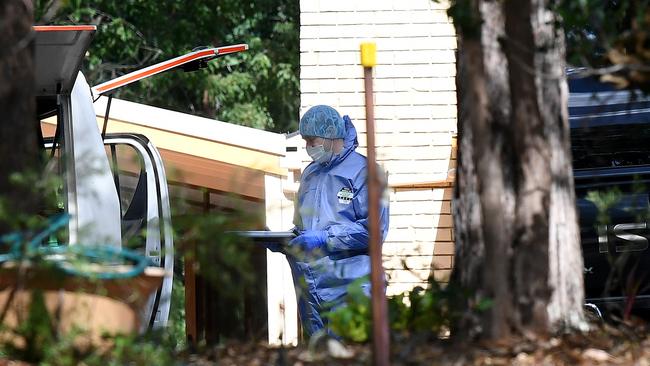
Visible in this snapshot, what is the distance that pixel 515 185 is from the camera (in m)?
4.18

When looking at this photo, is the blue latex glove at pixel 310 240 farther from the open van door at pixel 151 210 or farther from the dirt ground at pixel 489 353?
the dirt ground at pixel 489 353

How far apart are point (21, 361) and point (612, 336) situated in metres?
1.71

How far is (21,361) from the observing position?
158 inches

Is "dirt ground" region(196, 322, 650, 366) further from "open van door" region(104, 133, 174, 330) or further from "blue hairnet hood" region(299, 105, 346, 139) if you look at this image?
"blue hairnet hood" region(299, 105, 346, 139)

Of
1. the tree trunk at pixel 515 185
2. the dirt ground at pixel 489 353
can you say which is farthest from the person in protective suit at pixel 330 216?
the tree trunk at pixel 515 185

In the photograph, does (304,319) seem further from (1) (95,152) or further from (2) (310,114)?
(1) (95,152)

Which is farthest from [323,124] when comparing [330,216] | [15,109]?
[15,109]

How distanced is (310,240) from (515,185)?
11.8 feet

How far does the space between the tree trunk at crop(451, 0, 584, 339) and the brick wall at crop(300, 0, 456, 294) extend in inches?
253

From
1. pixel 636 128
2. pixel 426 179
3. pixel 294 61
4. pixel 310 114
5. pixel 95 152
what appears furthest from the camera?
pixel 294 61

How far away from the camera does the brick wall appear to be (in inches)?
423

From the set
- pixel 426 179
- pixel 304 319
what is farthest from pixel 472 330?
pixel 426 179

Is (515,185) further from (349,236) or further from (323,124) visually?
(323,124)

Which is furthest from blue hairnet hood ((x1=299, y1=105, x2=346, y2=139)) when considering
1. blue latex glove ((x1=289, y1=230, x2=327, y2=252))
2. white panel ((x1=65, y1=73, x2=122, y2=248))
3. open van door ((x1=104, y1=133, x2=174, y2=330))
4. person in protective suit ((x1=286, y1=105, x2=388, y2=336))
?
white panel ((x1=65, y1=73, x2=122, y2=248))
